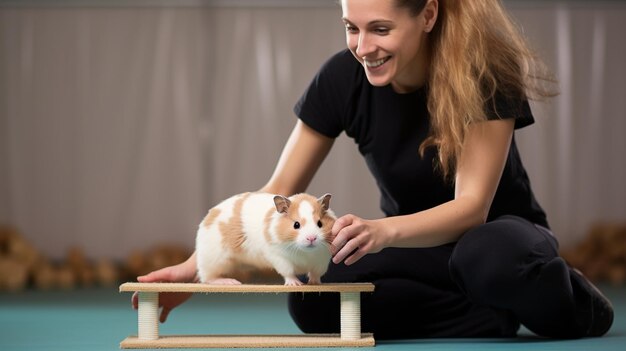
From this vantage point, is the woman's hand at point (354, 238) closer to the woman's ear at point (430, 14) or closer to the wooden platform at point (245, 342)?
the wooden platform at point (245, 342)

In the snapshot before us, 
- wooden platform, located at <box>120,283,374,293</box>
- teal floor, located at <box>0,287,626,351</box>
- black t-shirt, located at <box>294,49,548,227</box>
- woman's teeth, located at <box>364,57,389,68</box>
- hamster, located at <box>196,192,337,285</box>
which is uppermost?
woman's teeth, located at <box>364,57,389,68</box>

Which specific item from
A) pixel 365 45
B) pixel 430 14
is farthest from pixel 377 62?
Result: pixel 430 14

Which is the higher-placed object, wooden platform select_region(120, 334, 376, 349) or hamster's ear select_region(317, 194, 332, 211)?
hamster's ear select_region(317, 194, 332, 211)

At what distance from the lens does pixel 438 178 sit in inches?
89.2

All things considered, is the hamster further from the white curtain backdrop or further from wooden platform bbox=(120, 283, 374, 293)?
the white curtain backdrop

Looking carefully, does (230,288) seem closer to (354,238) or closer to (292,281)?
(292,281)

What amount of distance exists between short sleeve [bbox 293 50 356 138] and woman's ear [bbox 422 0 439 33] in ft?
0.88

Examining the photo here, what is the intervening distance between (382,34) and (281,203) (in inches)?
16.4

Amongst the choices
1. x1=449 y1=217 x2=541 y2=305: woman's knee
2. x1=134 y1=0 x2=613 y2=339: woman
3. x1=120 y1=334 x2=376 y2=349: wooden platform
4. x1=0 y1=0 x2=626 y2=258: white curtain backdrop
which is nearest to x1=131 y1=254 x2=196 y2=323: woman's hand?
x1=134 y1=0 x2=613 y2=339: woman

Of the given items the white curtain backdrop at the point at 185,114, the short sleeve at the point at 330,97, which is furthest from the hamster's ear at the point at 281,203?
→ the white curtain backdrop at the point at 185,114

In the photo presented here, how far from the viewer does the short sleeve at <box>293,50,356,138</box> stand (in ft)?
7.63

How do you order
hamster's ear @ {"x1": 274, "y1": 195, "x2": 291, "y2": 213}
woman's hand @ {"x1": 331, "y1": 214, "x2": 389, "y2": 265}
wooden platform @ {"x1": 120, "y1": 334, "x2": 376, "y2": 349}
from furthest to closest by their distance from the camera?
wooden platform @ {"x1": 120, "y1": 334, "x2": 376, "y2": 349}
hamster's ear @ {"x1": 274, "y1": 195, "x2": 291, "y2": 213}
woman's hand @ {"x1": 331, "y1": 214, "x2": 389, "y2": 265}

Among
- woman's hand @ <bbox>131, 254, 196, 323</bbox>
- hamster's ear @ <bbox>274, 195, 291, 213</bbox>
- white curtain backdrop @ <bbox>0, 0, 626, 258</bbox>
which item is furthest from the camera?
white curtain backdrop @ <bbox>0, 0, 626, 258</bbox>

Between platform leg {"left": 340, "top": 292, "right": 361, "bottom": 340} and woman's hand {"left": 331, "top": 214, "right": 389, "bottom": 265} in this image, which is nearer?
woman's hand {"left": 331, "top": 214, "right": 389, "bottom": 265}
